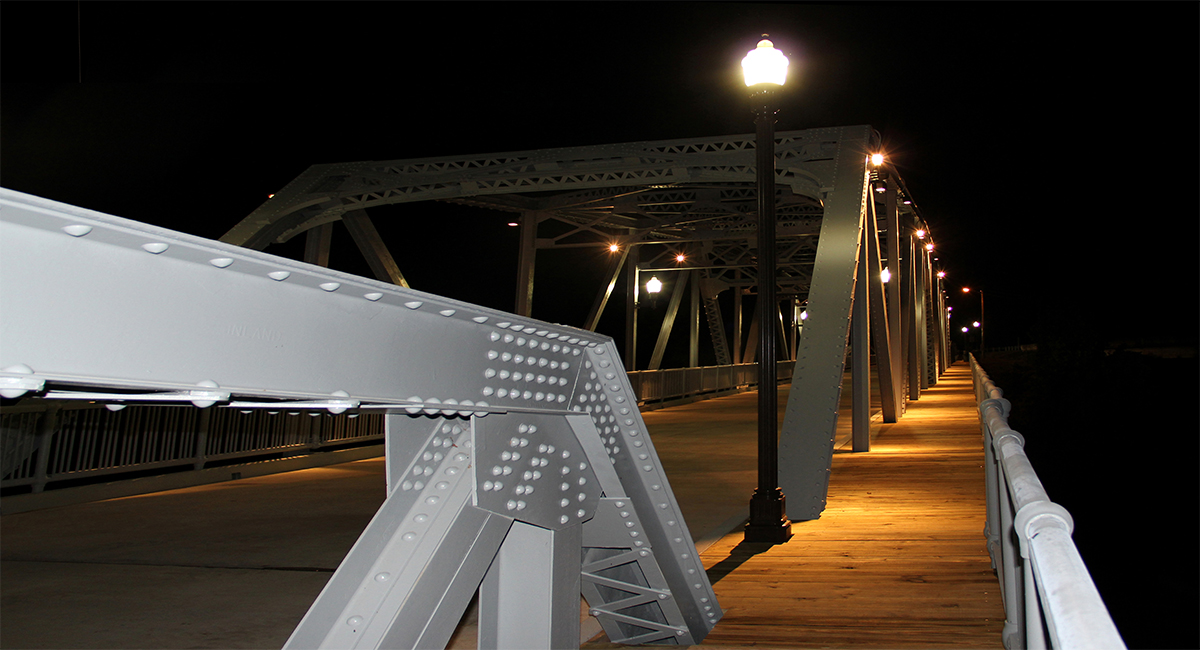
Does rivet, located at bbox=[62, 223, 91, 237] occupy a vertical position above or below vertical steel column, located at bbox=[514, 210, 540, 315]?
below

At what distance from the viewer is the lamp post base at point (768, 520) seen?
7.65 meters

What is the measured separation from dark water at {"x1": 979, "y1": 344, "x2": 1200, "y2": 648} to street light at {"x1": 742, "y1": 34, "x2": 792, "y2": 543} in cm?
1809

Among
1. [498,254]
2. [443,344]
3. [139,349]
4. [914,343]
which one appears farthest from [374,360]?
[498,254]

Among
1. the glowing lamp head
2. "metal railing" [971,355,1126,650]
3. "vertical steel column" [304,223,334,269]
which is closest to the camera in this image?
"metal railing" [971,355,1126,650]

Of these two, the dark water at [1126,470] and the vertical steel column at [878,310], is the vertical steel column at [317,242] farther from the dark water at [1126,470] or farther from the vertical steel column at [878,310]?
the dark water at [1126,470]

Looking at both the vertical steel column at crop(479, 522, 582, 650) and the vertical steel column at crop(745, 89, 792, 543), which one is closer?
the vertical steel column at crop(479, 522, 582, 650)

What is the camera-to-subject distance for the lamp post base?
7648mm

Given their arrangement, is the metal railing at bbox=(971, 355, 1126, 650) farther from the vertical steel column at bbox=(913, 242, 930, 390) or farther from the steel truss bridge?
the vertical steel column at bbox=(913, 242, 930, 390)

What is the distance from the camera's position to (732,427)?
780 inches

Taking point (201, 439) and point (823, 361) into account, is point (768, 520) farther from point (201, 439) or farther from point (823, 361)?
point (201, 439)

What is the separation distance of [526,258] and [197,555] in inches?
693

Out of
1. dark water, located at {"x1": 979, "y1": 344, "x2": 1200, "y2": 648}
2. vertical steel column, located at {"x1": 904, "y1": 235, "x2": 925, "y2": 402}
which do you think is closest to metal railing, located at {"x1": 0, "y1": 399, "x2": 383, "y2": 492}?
vertical steel column, located at {"x1": 904, "y1": 235, "x2": 925, "y2": 402}

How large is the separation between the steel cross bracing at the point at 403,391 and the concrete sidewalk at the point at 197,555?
222 cm

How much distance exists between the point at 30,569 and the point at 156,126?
14897 millimetres
